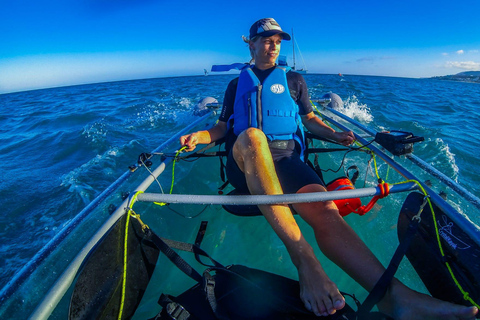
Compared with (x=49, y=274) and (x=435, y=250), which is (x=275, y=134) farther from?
(x=49, y=274)

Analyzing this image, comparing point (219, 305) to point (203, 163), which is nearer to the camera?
point (219, 305)

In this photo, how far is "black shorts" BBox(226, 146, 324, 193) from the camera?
6.36 ft

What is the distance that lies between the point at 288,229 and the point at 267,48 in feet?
6.36

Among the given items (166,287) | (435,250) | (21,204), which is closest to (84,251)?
(166,287)

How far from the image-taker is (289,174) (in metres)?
2.03

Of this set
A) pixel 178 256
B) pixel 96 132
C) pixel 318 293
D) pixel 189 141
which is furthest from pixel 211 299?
pixel 96 132

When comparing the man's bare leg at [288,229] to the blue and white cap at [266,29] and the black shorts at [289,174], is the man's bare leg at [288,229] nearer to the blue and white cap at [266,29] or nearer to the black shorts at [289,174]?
the black shorts at [289,174]

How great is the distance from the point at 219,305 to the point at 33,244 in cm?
288

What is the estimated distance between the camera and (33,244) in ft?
9.18

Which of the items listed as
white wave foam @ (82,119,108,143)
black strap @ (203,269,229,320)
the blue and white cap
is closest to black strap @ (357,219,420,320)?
black strap @ (203,269,229,320)

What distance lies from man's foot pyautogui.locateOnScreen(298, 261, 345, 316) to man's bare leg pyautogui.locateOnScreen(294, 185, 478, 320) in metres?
0.27

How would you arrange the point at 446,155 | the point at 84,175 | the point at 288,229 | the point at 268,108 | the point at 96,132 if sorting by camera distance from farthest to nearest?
the point at 96,132 → the point at 446,155 → the point at 84,175 → the point at 268,108 → the point at 288,229

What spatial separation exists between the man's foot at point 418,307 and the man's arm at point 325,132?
155 centimetres

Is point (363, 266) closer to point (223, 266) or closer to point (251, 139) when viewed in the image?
point (223, 266)
